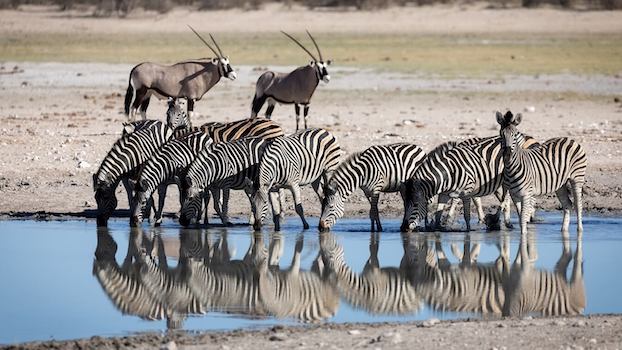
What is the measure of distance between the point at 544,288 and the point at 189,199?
4466 millimetres

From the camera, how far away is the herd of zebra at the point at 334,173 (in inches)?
536

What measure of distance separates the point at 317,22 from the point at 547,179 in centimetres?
3531

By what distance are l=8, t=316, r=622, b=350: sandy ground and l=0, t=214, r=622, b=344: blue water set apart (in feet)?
1.39

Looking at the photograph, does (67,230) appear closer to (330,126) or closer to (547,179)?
(547,179)

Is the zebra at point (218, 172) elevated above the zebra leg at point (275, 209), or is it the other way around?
the zebra at point (218, 172)

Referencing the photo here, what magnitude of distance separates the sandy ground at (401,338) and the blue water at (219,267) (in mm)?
422

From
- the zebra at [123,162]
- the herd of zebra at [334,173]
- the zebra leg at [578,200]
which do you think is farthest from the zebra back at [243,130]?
the zebra leg at [578,200]

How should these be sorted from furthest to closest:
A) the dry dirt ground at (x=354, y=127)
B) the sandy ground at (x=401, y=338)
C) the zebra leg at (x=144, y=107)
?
the zebra leg at (x=144, y=107), the dry dirt ground at (x=354, y=127), the sandy ground at (x=401, y=338)

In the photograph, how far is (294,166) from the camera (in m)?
14.1

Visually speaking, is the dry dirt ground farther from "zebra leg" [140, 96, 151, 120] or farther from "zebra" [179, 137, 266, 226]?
"zebra" [179, 137, 266, 226]

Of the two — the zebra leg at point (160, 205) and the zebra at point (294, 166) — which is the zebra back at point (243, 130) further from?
the zebra leg at point (160, 205)

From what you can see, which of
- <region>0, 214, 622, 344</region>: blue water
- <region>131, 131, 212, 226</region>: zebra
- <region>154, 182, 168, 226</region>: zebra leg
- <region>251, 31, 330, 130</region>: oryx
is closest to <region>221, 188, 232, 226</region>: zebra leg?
<region>0, 214, 622, 344</region>: blue water

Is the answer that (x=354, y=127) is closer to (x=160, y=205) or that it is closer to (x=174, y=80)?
(x=174, y=80)

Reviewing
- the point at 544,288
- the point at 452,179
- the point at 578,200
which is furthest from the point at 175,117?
the point at 544,288
